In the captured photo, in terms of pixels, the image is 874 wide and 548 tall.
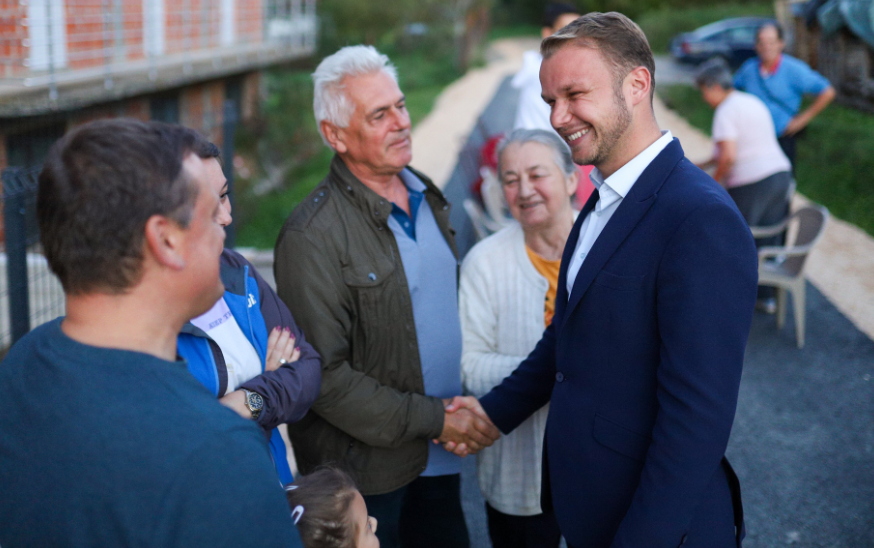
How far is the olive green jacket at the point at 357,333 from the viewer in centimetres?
242

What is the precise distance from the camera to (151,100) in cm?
1122

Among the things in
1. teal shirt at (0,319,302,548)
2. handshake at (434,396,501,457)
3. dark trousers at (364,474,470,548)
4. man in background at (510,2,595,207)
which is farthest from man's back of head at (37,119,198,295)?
man in background at (510,2,595,207)

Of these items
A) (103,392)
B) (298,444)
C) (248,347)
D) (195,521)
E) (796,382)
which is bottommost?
(796,382)

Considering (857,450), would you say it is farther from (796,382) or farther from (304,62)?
(304,62)

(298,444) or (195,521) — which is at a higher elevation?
(195,521)

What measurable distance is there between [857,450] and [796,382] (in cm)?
95

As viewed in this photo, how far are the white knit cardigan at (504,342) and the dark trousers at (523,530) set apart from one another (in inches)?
1.9

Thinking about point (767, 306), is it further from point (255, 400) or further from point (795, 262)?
point (255, 400)

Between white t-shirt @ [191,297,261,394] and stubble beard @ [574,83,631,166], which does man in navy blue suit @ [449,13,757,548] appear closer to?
stubble beard @ [574,83,631,166]

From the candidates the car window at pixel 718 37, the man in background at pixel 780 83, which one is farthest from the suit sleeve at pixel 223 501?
the car window at pixel 718 37

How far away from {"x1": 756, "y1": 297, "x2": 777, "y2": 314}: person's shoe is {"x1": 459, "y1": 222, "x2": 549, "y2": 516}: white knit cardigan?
4440 millimetres

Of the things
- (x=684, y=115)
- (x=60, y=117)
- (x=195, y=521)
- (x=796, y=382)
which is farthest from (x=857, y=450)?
(x=684, y=115)

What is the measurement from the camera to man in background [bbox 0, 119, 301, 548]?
1.12 meters

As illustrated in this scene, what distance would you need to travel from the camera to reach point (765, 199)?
6176 millimetres
